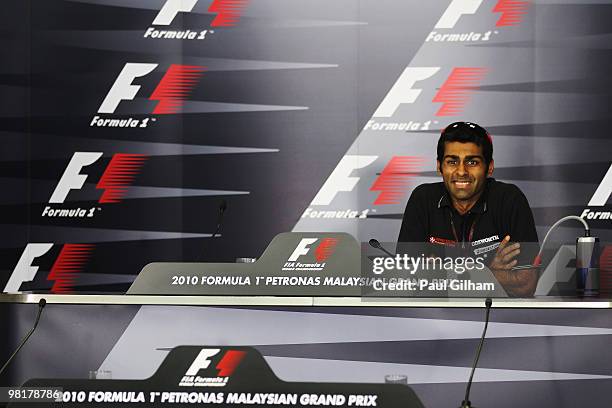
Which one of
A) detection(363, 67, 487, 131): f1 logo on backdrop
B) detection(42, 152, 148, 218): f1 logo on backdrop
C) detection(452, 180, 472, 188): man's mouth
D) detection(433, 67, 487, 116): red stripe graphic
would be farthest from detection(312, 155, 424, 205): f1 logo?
detection(452, 180, 472, 188): man's mouth

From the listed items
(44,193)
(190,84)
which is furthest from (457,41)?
Result: (44,193)

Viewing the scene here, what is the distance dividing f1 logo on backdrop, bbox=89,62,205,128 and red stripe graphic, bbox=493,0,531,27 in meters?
1.63

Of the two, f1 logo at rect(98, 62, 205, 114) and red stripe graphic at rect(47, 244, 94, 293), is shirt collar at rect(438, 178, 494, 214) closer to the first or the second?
f1 logo at rect(98, 62, 205, 114)

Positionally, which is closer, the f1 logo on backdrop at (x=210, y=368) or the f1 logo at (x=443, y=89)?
the f1 logo on backdrop at (x=210, y=368)

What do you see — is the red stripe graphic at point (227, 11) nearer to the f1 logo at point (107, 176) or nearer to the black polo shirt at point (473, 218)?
the f1 logo at point (107, 176)

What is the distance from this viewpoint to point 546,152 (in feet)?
14.3

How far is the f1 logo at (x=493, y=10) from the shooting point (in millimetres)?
4379

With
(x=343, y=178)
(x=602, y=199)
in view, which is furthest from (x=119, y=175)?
(x=602, y=199)

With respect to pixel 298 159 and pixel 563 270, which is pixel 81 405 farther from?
pixel 298 159

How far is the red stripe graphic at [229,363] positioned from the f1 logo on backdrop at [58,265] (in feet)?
10.5

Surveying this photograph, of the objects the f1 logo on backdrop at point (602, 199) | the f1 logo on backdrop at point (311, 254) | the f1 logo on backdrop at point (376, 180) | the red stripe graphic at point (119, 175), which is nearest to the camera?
the f1 logo on backdrop at point (311, 254)

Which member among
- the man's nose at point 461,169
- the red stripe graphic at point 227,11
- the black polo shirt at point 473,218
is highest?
the red stripe graphic at point 227,11

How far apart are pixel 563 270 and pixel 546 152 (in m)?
2.50

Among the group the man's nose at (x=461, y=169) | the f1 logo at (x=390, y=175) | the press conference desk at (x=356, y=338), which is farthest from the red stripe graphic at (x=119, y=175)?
the press conference desk at (x=356, y=338)
